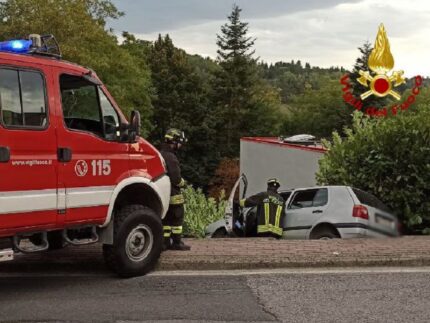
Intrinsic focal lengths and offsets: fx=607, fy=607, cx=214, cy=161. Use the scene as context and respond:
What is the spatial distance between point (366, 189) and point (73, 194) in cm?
658

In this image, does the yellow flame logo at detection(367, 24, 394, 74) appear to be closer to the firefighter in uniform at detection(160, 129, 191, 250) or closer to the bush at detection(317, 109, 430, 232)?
the bush at detection(317, 109, 430, 232)

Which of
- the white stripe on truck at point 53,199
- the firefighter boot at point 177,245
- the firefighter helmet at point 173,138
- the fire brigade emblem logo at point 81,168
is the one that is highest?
the firefighter helmet at point 173,138

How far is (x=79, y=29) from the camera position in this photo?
3150cm

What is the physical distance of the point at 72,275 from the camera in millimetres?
7301

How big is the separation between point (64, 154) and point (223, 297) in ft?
7.15

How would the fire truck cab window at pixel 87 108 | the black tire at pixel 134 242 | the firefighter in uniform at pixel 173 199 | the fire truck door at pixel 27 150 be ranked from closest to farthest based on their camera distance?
the fire truck door at pixel 27 150 → the fire truck cab window at pixel 87 108 → the black tire at pixel 134 242 → the firefighter in uniform at pixel 173 199

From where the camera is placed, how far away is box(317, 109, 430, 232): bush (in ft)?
35.0

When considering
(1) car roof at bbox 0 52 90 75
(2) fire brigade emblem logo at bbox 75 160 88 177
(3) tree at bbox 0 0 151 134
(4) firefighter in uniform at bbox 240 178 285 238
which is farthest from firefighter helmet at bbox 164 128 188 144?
(3) tree at bbox 0 0 151 134

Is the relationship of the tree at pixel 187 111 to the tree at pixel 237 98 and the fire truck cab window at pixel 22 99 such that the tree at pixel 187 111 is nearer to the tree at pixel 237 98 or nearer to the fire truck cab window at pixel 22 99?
the tree at pixel 237 98

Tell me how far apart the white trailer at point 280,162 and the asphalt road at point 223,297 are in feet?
57.8

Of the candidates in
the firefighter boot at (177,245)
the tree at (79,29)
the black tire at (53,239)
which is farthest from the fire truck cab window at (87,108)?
the tree at (79,29)

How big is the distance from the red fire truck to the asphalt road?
1.57ft

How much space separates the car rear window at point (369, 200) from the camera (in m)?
10.3

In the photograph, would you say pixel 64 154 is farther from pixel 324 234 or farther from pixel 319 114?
pixel 319 114
